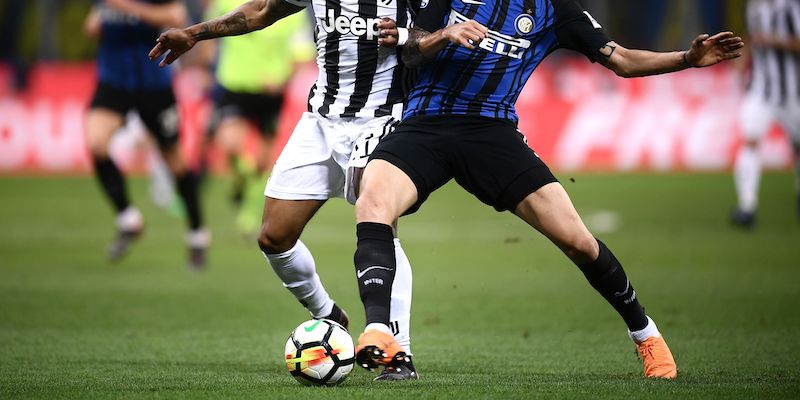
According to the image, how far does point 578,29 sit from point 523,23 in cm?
27

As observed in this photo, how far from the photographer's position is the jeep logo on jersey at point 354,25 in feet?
21.2

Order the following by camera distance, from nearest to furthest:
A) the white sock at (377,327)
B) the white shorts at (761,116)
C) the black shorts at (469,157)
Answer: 1. the white sock at (377,327)
2. the black shorts at (469,157)
3. the white shorts at (761,116)

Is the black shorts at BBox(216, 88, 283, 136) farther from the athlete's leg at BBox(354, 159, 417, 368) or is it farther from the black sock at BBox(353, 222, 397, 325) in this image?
the black sock at BBox(353, 222, 397, 325)

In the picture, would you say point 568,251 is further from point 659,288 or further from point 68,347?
point 659,288

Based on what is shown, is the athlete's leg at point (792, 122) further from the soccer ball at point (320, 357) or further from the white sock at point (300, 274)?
the soccer ball at point (320, 357)

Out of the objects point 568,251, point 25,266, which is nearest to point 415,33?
point 568,251

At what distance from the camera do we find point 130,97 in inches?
436

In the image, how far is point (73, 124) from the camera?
65.9ft

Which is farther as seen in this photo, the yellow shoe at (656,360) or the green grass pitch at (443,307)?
the yellow shoe at (656,360)

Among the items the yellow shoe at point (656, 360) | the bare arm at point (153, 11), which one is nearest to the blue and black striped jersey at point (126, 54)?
the bare arm at point (153, 11)

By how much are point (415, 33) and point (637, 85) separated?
14.3 m

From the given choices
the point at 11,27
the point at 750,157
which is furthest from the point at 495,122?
the point at 11,27

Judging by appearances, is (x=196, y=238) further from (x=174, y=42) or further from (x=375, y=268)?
(x=375, y=268)

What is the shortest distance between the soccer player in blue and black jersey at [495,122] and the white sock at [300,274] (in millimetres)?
976
